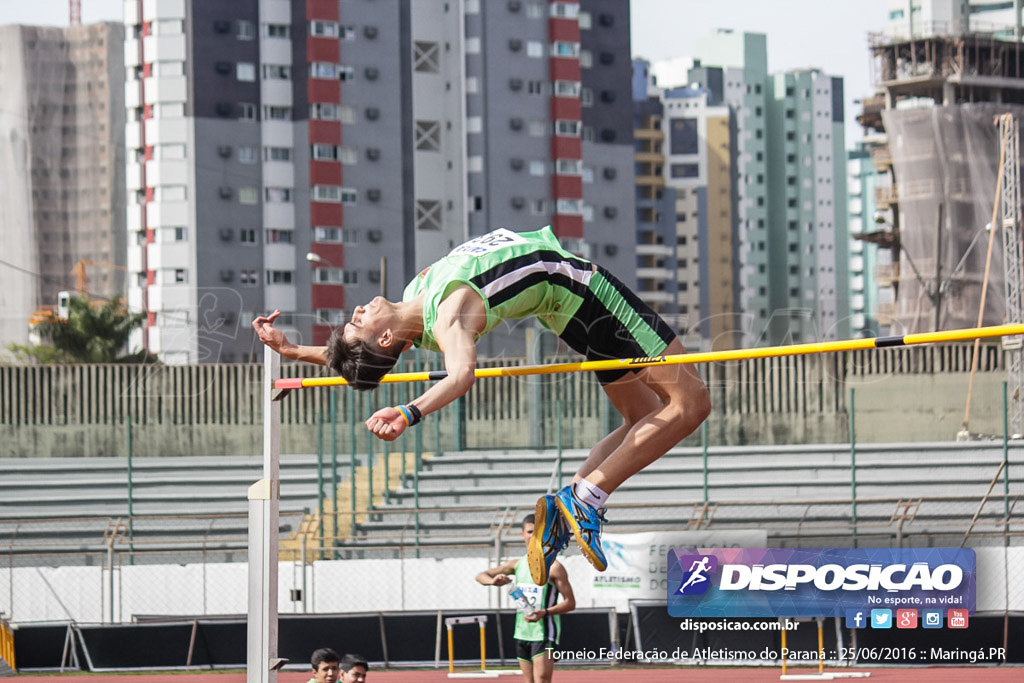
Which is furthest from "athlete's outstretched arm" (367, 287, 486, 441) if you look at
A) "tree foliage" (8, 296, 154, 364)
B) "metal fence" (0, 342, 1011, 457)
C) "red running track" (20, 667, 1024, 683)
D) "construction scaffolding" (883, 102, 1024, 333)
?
"construction scaffolding" (883, 102, 1024, 333)

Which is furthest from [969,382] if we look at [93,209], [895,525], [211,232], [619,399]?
[93,209]

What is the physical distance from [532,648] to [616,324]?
4235 millimetres

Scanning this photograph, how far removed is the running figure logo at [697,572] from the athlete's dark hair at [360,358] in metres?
7.24

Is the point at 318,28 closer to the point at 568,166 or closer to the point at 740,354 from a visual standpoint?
the point at 568,166

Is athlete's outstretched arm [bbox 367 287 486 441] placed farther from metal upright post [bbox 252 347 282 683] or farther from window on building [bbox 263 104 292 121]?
window on building [bbox 263 104 292 121]

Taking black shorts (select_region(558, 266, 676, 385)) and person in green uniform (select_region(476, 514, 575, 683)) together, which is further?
person in green uniform (select_region(476, 514, 575, 683))

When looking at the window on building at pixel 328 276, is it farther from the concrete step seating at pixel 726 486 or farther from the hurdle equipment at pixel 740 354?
the hurdle equipment at pixel 740 354

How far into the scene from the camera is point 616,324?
4762 mm

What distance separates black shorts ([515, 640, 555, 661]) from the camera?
27.7 feet

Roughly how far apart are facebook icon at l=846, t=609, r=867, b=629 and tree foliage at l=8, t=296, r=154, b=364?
25576 millimetres

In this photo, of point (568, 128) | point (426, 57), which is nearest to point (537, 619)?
point (426, 57)

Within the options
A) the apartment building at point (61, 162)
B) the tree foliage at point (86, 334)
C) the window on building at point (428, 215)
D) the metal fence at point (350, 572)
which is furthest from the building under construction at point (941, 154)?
the metal fence at point (350, 572)

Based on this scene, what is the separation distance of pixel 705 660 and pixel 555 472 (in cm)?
393

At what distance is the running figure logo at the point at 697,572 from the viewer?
11.4 m
